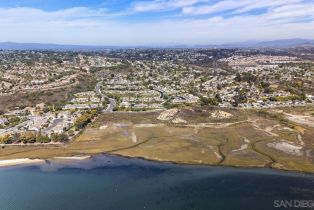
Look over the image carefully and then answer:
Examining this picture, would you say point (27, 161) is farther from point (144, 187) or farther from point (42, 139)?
point (144, 187)

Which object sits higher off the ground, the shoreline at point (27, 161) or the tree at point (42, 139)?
the tree at point (42, 139)

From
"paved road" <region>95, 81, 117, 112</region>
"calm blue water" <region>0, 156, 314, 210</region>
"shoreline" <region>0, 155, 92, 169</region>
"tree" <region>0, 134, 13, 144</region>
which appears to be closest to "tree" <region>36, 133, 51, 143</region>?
"tree" <region>0, 134, 13, 144</region>

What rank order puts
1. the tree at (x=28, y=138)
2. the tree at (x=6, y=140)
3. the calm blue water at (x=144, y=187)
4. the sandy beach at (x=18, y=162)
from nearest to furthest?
1. the calm blue water at (x=144, y=187)
2. the sandy beach at (x=18, y=162)
3. the tree at (x=6, y=140)
4. the tree at (x=28, y=138)

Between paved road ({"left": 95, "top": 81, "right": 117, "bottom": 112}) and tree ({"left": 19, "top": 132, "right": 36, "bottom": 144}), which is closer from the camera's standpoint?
tree ({"left": 19, "top": 132, "right": 36, "bottom": 144})

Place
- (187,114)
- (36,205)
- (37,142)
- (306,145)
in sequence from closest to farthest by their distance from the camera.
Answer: (36,205) < (306,145) < (37,142) < (187,114)

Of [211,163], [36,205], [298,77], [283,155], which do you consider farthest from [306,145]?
[298,77]

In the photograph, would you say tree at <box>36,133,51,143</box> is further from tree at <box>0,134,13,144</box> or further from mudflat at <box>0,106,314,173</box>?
tree at <box>0,134,13,144</box>

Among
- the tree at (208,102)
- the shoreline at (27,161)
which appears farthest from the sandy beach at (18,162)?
the tree at (208,102)

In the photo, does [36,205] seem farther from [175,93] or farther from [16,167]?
[175,93]

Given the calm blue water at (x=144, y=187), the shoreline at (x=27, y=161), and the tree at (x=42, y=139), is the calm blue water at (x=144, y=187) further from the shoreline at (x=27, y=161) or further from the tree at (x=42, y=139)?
the tree at (x=42, y=139)
